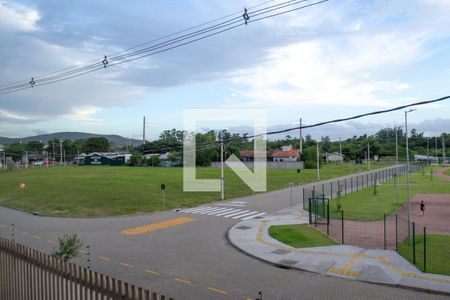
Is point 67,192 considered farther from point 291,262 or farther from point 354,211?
point 291,262

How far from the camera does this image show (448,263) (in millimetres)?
15320

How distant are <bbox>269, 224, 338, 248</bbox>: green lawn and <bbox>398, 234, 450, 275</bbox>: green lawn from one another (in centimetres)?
339

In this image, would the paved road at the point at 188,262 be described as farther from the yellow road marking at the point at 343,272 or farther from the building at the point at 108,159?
the building at the point at 108,159

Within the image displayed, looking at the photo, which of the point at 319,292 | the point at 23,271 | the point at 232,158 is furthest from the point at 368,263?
the point at 232,158

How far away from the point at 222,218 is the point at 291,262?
1256 centimetres

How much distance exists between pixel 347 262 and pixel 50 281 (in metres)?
11.7

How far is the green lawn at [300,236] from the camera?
1925 cm

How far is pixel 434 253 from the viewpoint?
1683cm

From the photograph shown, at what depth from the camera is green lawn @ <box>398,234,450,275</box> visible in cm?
1471

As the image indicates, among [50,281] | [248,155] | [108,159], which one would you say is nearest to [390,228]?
[50,281]

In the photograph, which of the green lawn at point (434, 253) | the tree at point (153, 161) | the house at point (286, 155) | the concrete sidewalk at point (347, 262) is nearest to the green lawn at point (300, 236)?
the concrete sidewalk at point (347, 262)

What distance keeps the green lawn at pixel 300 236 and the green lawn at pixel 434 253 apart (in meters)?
3.39

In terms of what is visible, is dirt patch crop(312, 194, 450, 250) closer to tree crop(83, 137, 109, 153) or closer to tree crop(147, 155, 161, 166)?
tree crop(147, 155, 161, 166)

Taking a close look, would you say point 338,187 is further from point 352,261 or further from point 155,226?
point 352,261
